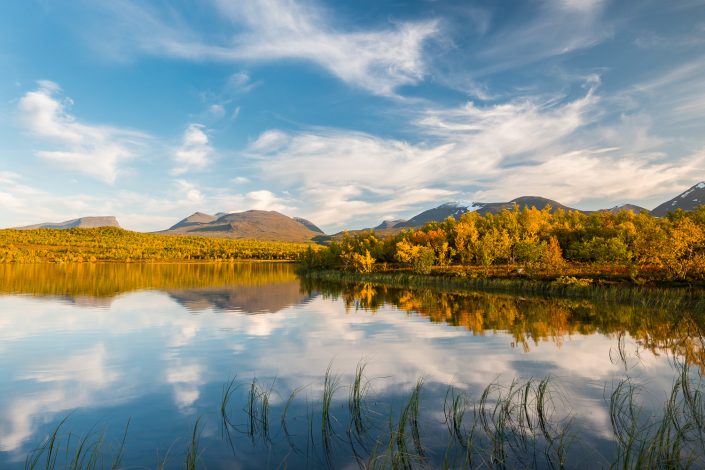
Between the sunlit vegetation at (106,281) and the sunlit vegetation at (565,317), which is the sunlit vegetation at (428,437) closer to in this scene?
the sunlit vegetation at (565,317)

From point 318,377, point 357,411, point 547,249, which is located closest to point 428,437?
point 357,411

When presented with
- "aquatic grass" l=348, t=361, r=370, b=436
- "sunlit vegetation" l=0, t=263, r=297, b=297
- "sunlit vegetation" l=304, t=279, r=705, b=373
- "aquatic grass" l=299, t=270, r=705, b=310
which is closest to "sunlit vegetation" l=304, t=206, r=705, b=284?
"aquatic grass" l=299, t=270, r=705, b=310

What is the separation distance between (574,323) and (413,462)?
30.7 metres

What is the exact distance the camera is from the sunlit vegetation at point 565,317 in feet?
95.6

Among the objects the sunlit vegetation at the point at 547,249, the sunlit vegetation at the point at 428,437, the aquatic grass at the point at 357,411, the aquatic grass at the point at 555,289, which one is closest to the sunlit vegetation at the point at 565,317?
the aquatic grass at the point at 555,289

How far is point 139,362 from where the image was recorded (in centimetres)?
2498

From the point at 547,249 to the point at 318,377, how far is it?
63373 mm

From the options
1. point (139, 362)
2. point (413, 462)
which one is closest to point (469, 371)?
point (413, 462)

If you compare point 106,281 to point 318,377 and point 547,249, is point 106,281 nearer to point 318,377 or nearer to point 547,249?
point 318,377

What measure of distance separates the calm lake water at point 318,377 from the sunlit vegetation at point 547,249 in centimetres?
1833

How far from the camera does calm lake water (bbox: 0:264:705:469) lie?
13.3 metres

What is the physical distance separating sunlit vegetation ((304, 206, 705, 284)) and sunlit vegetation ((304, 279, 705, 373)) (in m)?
9.97

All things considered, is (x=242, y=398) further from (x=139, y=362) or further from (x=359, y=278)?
(x=359, y=278)

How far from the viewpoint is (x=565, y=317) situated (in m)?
40.2
